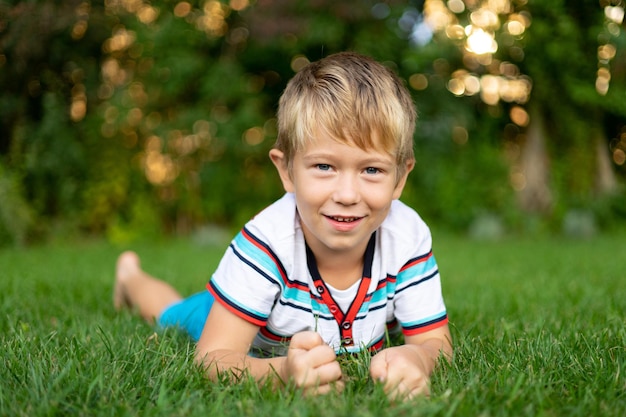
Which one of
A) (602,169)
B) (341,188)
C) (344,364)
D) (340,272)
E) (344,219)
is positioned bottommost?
(602,169)

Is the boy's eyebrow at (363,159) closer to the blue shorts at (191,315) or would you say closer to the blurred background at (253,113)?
the blue shorts at (191,315)

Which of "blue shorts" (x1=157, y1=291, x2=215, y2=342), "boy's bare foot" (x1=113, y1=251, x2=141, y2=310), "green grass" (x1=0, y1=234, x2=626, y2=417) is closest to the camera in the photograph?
"green grass" (x1=0, y1=234, x2=626, y2=417)

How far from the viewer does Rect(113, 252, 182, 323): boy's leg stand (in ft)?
9.98

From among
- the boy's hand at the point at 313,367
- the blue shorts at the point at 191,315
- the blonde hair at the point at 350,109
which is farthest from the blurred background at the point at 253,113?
the boy's hand at the point at 313,367

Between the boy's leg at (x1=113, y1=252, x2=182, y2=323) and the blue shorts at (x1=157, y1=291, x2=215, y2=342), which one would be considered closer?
the blue shorts at (x1=157, y1=291, x2=215, y2=342)

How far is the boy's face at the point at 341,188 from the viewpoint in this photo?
6.04 feet

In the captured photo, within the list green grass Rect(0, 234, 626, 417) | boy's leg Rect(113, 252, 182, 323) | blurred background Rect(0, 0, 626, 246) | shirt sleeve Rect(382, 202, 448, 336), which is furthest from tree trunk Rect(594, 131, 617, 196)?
shirt sleeve Rect(382, 202, 448, 336)

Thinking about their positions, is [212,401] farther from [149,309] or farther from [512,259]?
[512,259]

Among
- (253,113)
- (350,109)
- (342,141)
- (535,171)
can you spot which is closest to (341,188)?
(342,141)

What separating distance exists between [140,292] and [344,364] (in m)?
1.61

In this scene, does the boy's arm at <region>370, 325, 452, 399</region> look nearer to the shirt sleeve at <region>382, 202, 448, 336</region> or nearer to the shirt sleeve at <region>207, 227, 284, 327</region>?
the shirt sleeve at <region>382, 202, 448, 336</region>

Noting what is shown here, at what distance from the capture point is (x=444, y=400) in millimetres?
1428

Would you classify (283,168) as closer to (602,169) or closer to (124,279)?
(124,279)

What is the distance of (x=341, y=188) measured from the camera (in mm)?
1835
